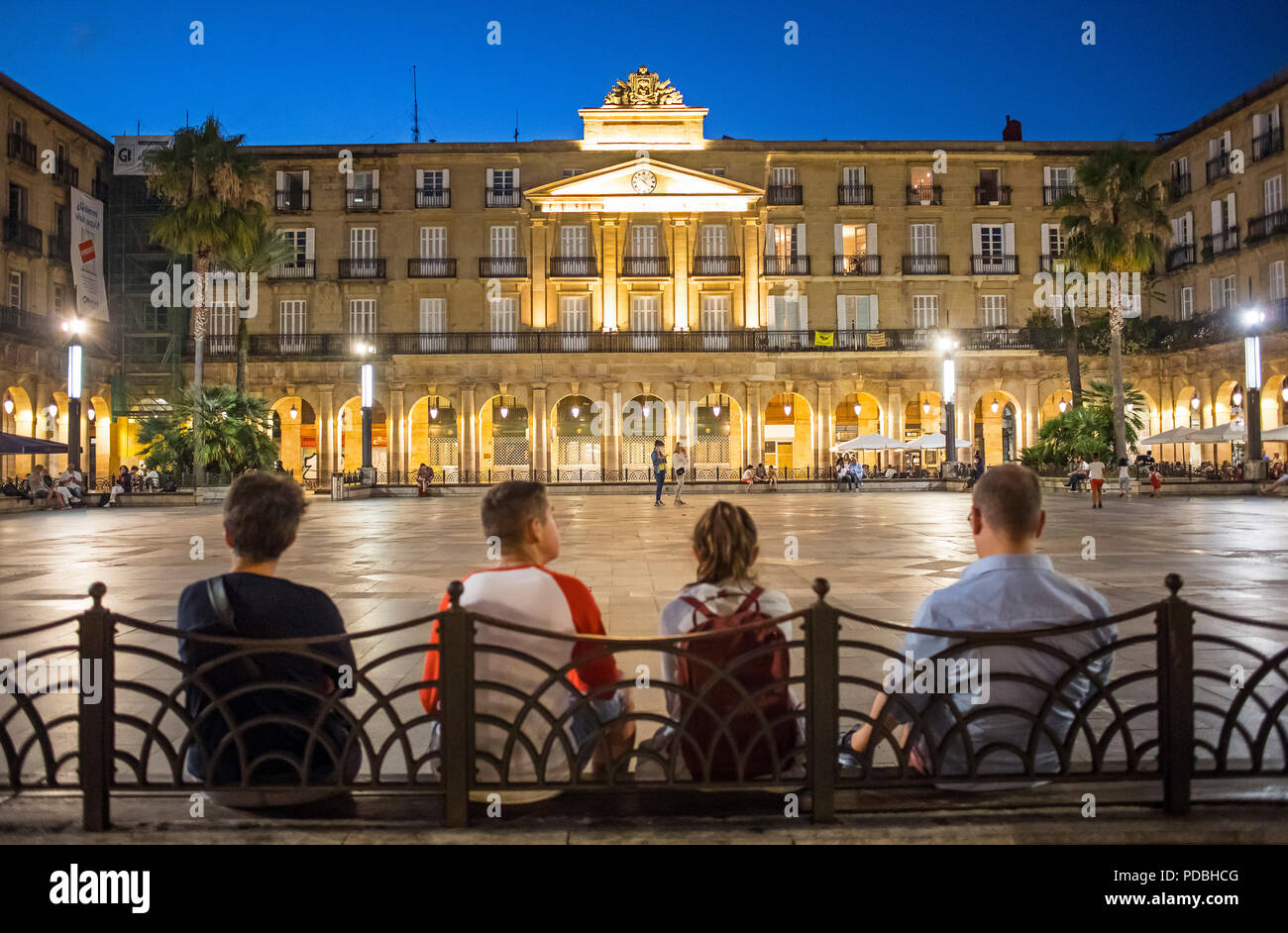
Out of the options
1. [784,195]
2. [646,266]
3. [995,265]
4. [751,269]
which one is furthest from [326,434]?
[995,265]

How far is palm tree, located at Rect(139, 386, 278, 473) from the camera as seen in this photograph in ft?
97.3

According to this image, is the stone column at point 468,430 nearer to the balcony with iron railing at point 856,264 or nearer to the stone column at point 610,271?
the stone column at point 610,271

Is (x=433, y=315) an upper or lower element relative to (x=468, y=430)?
upper

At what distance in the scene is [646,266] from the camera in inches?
1714

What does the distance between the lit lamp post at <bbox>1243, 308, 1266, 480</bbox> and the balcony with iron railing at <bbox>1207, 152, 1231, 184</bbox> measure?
12.2 m

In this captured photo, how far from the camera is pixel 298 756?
320cm

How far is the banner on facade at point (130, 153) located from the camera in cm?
4162

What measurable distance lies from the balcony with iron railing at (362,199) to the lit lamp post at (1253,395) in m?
37.1

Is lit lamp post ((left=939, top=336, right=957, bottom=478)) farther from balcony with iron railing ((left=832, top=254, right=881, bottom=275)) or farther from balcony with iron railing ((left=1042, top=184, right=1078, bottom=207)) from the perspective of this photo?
balcony with iron railing ((left=1042, top=184, right=1078, bottom=207))

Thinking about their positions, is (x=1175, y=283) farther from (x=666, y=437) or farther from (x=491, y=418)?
(x=491, y=418)

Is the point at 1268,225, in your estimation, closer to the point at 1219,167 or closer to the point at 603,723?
the point at 1219,167

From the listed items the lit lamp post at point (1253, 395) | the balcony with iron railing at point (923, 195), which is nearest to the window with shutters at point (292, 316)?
the balcony with iron railing at point (923, 195)

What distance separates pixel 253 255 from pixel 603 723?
109ft

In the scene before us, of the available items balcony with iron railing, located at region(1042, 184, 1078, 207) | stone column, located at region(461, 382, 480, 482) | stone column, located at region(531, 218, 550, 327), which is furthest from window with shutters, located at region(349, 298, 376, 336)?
balcony with iron railing, located at region(1042, 184, 1078, 207)
